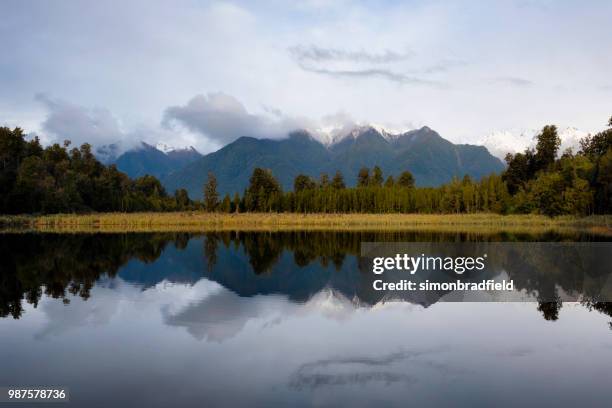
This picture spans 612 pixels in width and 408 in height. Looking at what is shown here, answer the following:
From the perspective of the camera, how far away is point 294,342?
14.7 metres

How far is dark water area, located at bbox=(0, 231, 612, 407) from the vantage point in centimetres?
1088

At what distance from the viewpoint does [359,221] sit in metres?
82.2

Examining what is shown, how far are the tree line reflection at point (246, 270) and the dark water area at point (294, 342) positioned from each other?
0.17 m

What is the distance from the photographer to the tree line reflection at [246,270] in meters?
21.8

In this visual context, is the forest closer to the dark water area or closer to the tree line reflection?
the tree line reflection

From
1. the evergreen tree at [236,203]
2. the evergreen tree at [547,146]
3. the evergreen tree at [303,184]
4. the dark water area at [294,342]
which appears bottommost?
the dark water area at [294,342]

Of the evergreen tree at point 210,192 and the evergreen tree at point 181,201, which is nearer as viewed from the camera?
the evergreen tree at point 210,192

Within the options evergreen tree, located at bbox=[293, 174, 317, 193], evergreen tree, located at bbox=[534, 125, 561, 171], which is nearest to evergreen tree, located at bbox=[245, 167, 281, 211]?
evergreen tree, located at bbox=[293, 174, 317, 193]

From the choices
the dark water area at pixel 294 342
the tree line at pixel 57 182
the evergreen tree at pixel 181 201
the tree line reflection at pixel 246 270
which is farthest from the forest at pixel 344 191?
the dark water area at pixel 294 342

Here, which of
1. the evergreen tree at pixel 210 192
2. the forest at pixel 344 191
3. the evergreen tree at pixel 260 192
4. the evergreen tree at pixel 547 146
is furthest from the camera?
the evergreen tree at pixel 260 192

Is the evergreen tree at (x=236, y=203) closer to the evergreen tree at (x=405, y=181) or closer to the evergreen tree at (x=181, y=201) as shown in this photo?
the evergreen tree at (x=181, y=201)

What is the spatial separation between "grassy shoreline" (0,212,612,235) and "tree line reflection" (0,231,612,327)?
94.0 ft

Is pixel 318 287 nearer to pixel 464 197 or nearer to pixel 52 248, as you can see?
pixel 52 248

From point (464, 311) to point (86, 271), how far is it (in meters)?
19.7
